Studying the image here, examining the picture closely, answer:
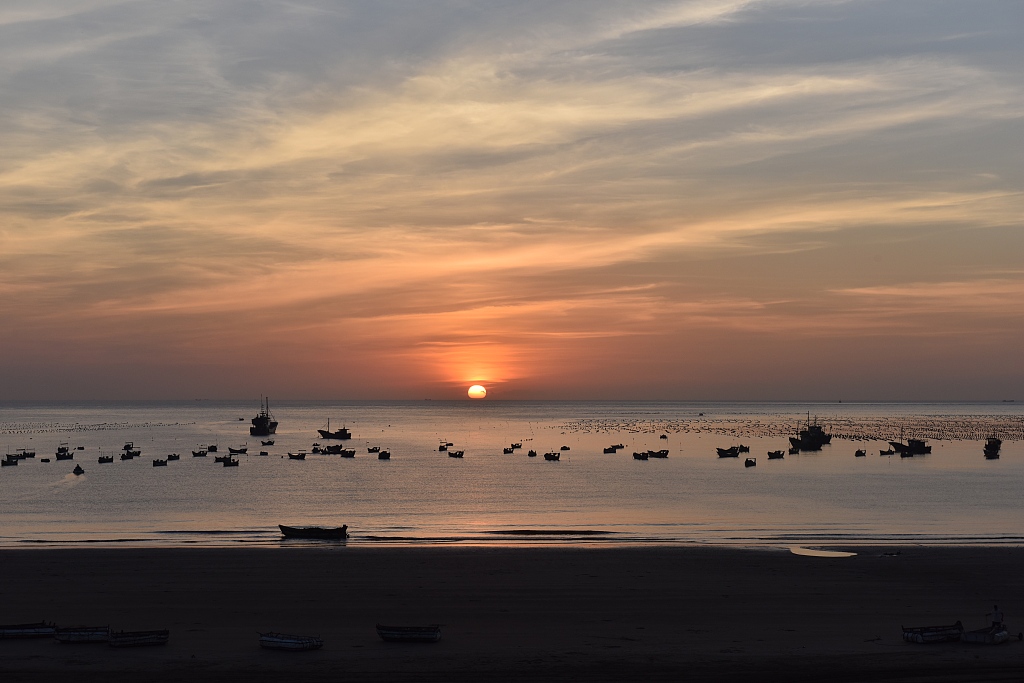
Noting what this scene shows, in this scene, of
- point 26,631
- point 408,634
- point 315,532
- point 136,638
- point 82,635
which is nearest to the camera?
point 136,638

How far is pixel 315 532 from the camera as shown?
53469 millimetres

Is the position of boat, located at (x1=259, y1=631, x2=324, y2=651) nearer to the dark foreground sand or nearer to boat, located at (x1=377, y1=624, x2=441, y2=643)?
the dark foreground sand

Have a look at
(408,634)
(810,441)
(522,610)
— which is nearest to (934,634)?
(522,610)

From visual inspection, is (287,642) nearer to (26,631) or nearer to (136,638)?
(136,638)

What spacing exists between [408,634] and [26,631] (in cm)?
1249

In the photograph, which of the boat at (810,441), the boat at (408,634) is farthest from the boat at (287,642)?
the boat at (810,441)

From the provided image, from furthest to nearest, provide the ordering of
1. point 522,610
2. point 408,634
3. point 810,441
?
point 810,441
point 522,610
point 408,634

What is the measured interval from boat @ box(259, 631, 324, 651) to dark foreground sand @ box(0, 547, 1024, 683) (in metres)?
0.48

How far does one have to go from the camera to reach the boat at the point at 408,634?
29.6 metres

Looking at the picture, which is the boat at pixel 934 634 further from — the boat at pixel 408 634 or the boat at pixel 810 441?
the boat at pixel 810 441

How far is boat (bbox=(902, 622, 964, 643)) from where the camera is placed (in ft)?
97.2

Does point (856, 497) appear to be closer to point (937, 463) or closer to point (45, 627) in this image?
point (937, 463)

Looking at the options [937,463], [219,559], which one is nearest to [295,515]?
[219,559]

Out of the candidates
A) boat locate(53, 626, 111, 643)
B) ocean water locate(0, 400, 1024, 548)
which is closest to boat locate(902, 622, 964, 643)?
ocean water locate(0, 400, 1024, 548)
